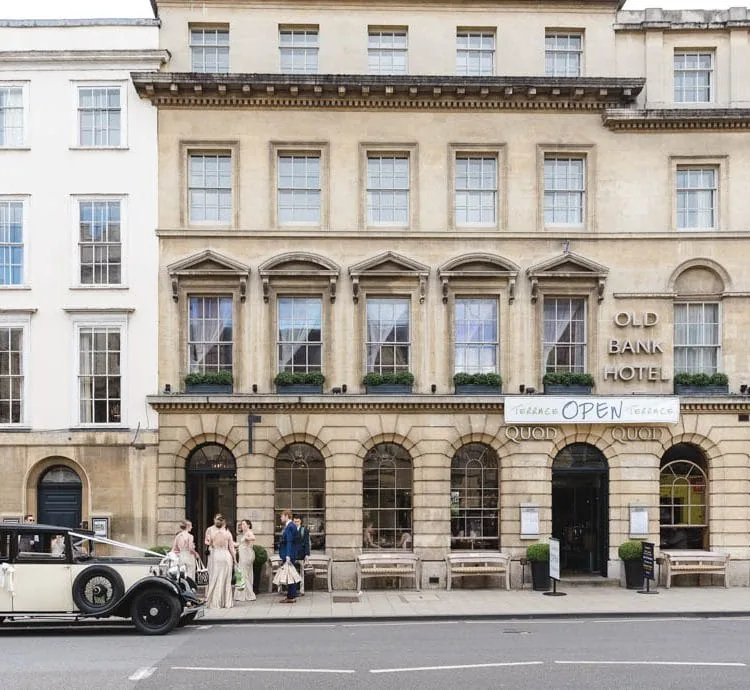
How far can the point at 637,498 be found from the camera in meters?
23.0

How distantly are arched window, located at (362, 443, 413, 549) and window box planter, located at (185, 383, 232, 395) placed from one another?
13.2 feet

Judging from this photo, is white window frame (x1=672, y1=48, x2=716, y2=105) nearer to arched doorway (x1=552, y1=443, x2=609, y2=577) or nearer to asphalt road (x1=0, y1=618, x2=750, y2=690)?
arched doorway (x1=552, y1=443, x2=609, y2=577)

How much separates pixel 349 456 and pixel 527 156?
906cm

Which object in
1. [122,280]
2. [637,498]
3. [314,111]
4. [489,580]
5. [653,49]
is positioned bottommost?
[489,580]

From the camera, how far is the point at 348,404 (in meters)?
22.8

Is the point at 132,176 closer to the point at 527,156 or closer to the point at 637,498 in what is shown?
the point at 527,156

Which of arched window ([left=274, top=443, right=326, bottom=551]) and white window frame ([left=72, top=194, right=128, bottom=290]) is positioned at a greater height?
white window frame ([left=72, top=194, right=128, bottom=290])

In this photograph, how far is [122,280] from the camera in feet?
75.4

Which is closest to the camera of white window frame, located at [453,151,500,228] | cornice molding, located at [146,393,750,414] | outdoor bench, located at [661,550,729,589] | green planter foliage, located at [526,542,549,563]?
green planter foliage, located at [526,542,549,563]

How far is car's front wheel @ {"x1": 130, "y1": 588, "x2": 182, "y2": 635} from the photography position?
15625 mm

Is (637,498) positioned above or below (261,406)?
below

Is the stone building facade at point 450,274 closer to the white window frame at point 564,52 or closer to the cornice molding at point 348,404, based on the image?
the cornice molding at point 348,404

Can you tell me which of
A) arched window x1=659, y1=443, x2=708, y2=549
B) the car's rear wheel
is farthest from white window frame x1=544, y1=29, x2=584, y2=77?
the car's rear wheel

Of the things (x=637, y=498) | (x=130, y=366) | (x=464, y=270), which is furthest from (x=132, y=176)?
(x=637, y=498)
